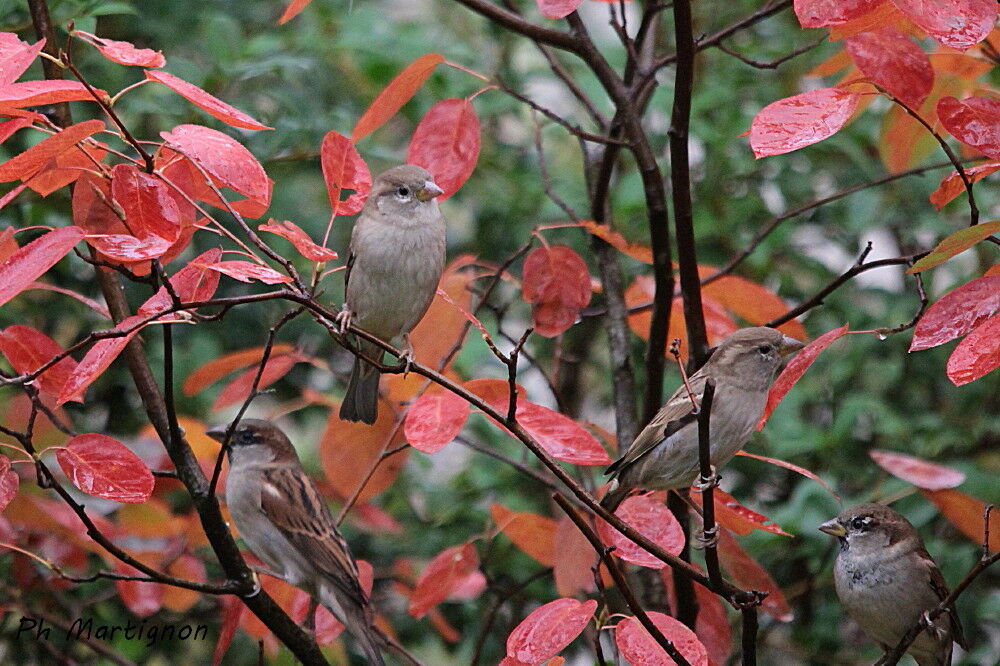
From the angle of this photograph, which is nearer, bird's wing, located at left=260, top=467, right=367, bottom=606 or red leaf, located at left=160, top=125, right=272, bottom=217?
red leaf, located at left=160, top=125, right=272, bottom=217

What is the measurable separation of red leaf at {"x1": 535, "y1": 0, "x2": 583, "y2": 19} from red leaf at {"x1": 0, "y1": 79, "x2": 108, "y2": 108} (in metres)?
0.71

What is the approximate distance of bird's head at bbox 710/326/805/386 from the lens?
7.75 ft

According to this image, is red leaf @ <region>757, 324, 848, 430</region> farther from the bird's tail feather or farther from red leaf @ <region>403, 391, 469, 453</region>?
the bird's tail feather

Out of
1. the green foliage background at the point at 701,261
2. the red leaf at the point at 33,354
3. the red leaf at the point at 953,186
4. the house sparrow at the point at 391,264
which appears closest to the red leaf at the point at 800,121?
the red leaf at the point at 953,186

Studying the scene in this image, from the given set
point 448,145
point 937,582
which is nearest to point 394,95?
point 448,145

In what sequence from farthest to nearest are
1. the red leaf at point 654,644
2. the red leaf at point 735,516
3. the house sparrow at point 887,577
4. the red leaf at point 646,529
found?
the house sparrow at point 887,577 < the red leaf at point 735,516 < the red leaf at point 646,529 < the red leaf at point 654,644

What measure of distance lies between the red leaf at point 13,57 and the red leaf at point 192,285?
34 cm

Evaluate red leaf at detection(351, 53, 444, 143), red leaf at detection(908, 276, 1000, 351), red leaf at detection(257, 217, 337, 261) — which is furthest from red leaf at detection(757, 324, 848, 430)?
red leaf at detection(351, 53, 444, 143)

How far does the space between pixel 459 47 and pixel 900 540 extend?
1.98 m

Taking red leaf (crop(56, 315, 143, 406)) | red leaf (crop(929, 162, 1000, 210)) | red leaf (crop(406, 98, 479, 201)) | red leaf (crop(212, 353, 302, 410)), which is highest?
red leaf (crop(56, 315, 143, 406))

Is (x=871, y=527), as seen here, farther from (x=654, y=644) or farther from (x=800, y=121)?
(x=800, y=121)

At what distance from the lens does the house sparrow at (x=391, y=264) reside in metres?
2.61

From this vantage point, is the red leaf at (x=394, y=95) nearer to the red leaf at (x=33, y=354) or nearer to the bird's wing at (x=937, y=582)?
the red leaf at (x=33, y=354)

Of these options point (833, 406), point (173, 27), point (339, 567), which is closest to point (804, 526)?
point (833, 406)
